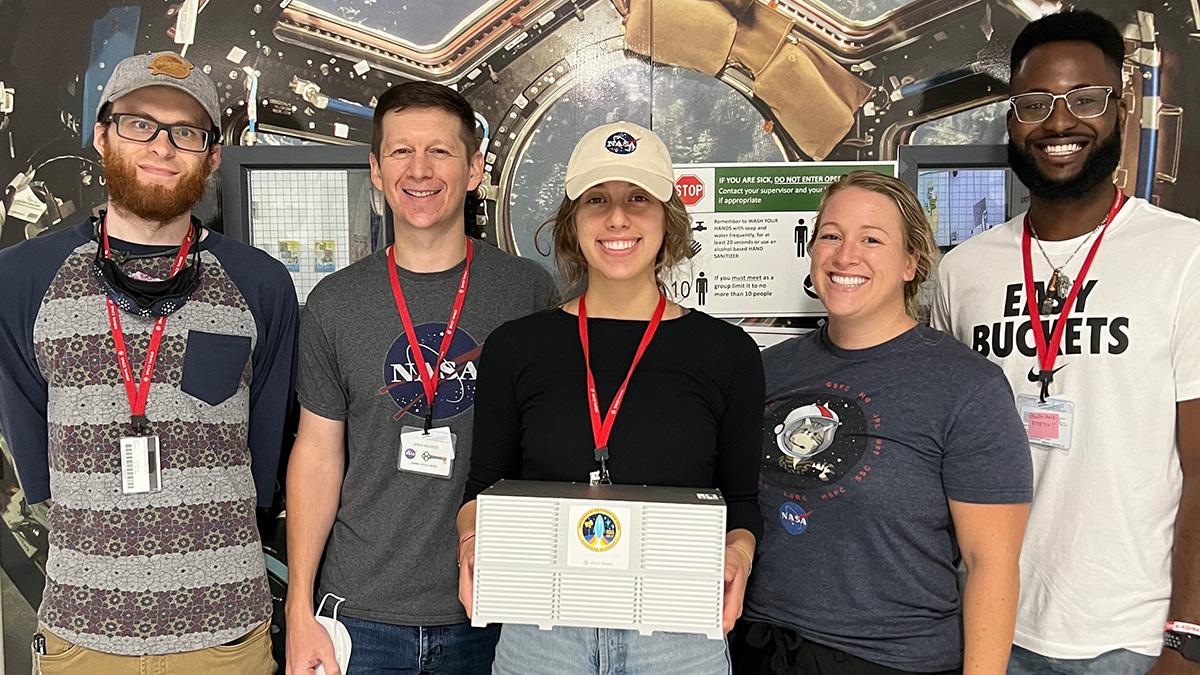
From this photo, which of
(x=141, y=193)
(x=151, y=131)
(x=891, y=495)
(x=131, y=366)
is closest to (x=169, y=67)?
(x=151, y=131)

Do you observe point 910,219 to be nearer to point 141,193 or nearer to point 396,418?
point 396,418

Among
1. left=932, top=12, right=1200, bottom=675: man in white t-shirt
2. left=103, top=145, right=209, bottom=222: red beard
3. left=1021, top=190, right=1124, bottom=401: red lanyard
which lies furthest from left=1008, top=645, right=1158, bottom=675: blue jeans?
left=103, top=145, right=209, bottom=222: red beard

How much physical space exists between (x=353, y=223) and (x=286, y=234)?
0.65 ft

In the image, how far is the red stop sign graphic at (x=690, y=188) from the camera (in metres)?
2.54

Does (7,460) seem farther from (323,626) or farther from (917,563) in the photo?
(917,563)

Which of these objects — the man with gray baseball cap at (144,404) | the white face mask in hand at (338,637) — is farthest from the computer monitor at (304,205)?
the white face mask in hand at (338,637)

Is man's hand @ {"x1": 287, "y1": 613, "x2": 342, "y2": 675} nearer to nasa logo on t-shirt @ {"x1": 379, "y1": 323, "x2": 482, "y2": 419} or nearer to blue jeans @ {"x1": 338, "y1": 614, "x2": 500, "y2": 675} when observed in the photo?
blue jeans @ {"x1": 338, "y1": 614, "x2": 500, "y2": 675}

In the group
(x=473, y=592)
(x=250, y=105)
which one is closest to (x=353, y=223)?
(x=250, y=105)

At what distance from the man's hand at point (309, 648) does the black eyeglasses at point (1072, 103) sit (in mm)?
2006

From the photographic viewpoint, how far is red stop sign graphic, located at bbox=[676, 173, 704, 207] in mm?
2535

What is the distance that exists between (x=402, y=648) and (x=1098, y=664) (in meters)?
1.50

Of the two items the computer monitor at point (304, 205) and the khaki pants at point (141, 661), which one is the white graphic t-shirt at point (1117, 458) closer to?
the khaki pants at point (141, 661)

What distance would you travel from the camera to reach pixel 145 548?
1.85 metres

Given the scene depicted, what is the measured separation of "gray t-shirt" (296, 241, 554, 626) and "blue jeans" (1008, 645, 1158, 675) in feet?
4.20
